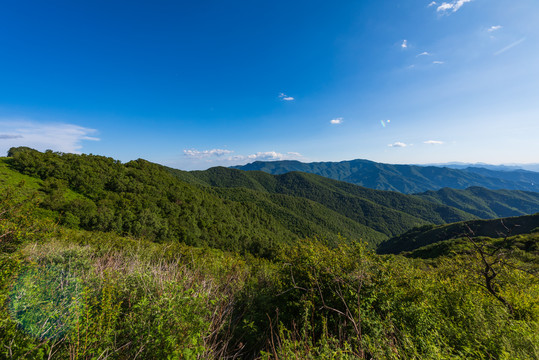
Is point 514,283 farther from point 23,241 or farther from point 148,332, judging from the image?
point 23,241

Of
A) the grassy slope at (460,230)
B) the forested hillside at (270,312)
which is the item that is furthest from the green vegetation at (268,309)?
the grassy slope at (460,230)

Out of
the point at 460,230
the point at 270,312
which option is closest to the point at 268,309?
the point at 270,312

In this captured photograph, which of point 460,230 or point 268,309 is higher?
point 268,309

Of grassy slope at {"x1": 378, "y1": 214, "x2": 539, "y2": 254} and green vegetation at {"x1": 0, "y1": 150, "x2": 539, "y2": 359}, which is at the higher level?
green vegetation at {"x1": 0, "y1": 150, "x2": 539, "y2": 359}

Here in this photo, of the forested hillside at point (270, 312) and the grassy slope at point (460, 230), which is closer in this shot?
the forested hillside at point (270, 312)

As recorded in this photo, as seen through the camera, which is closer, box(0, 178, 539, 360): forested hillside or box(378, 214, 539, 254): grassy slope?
box(0, 178, 539, 360): forested hillside

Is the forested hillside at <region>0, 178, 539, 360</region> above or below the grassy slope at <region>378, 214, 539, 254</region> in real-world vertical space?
above

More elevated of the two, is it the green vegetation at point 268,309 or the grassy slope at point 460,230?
the green vegetation at point 268,309

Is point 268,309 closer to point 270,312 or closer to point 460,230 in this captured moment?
point 270,312

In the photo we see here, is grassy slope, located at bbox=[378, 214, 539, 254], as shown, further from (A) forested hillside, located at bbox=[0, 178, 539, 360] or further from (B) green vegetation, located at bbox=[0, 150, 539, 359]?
(A) forested hillside, located at bbox=[0, 178, 539, 360]

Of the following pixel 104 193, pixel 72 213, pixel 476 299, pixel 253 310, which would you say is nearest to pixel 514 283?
pixel 476 299

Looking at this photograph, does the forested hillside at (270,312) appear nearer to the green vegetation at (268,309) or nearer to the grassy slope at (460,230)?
the green vegetation at (268,309)

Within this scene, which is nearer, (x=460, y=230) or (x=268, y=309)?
(x=268, y=309)

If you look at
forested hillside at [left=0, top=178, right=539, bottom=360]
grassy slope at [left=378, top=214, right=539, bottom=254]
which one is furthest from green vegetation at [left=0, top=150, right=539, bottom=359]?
grassy slope at [left=378, top=214, right=539, bottom=254]
